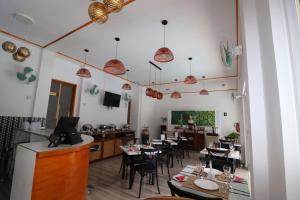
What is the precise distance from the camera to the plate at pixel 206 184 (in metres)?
1.62

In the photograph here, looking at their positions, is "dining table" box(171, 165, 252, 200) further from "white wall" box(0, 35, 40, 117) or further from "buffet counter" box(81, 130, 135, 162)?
"white wall" box(0, 35, 40, 117)

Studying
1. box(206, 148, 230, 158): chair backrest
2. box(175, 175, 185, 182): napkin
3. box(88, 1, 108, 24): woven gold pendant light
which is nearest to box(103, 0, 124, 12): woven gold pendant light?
box(88, 1, 108, 24): woven gold pendant light

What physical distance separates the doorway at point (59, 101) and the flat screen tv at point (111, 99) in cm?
124

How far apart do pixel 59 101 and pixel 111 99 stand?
76.6 inches

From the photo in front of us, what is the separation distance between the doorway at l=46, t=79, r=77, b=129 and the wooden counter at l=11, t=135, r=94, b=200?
3.09m

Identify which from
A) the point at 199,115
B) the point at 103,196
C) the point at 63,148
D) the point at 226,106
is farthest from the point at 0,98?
the point at 226,106

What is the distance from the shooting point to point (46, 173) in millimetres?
1826

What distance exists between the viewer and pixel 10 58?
12.0ft

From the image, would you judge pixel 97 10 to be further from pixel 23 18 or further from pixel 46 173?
pixel 23 18

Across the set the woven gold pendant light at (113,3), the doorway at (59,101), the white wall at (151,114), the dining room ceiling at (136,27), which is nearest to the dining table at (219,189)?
the woven gold pendant light at (113,3)

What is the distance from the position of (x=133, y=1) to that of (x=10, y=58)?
3.51m

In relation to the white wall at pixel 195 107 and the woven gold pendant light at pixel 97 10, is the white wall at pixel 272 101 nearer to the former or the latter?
the woven gold pendant light at pixel 97 10

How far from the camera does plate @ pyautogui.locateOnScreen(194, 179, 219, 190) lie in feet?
5.30

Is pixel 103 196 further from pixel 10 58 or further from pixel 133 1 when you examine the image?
pixel 10 58
